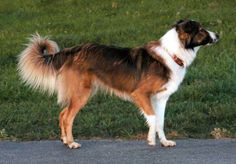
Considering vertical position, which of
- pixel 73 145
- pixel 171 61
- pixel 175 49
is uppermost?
pixel 175 49

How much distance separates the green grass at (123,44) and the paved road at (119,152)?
28.0 inches

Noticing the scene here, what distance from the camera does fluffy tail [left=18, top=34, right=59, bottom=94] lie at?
27.2ft

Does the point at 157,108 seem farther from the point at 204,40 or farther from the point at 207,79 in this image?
the point at 207,79

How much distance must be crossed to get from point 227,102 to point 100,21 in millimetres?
9931

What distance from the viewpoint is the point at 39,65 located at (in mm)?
8289

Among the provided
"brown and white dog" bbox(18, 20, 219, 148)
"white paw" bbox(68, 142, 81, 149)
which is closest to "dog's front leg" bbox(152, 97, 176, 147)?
"brown and white dog" bbox(18, 20, 219, 148)

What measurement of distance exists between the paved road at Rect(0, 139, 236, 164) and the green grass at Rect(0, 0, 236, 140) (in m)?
0.71

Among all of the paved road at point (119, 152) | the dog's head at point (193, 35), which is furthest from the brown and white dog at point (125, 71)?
the paved road at point (119, 152)

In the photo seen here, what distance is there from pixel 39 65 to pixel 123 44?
27.1 feet

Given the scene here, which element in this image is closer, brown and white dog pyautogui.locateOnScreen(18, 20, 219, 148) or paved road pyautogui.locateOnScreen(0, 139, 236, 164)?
paved road pyautogui.locateOnScreen(0, 139, 236, 164)

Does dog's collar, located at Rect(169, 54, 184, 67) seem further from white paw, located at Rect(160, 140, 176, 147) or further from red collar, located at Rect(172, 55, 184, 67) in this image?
white paw, located at Rect(160, 140, 176, 147)

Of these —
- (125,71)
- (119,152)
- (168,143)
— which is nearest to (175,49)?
(125,71)

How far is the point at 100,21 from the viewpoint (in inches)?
782

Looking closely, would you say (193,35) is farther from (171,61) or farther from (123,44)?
(123,44)
